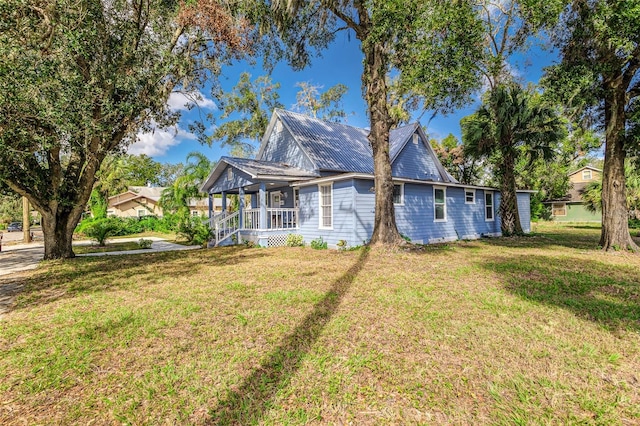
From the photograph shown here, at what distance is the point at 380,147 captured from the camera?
10.8 m

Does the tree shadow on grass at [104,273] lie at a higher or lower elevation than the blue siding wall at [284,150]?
lower

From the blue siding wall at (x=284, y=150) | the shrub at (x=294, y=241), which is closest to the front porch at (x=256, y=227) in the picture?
the shrub at (x=294, y=241)

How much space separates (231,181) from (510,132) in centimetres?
1478

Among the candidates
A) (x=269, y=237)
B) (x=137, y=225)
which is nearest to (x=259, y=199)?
(x=269, y=237)

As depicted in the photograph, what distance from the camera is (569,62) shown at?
10078 mm

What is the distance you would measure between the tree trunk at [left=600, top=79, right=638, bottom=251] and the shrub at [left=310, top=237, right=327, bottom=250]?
10086 mm

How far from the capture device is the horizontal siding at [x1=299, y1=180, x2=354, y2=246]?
39.2ft

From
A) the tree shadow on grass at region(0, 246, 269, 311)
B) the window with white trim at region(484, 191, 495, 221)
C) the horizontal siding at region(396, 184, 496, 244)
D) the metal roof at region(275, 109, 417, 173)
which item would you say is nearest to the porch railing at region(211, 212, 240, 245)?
the tree shadow on grass at region(0, 246, 269, 311)

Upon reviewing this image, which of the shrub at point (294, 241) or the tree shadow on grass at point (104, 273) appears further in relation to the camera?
the shrub at point (294, 241)

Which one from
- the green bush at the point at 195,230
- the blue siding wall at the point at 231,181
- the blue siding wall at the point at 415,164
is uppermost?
the blue siding wall at the point at 415,164

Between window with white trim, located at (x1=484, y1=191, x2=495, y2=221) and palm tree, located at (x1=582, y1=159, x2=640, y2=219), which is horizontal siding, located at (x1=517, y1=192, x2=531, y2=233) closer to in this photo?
window with white trim, located at (x1=484, y1=191, x2=495, y2=221)

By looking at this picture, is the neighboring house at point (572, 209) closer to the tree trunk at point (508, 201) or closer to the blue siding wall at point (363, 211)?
the tree trunk at point (508, 201)

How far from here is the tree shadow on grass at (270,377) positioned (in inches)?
102

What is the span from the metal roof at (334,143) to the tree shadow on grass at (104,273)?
6.03m
